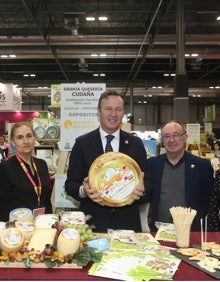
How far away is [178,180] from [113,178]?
34.4 inches

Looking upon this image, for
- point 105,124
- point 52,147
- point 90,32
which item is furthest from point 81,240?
point 90,32

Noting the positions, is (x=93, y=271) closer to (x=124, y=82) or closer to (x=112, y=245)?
(x=112, y=245)

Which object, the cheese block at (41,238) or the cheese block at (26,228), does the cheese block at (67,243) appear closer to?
the cheese block at (41,238)

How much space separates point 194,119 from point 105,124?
29.3m

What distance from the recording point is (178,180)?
9.31 ft

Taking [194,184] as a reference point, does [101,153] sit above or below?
above

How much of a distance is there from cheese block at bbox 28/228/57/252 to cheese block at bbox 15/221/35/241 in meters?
0.03

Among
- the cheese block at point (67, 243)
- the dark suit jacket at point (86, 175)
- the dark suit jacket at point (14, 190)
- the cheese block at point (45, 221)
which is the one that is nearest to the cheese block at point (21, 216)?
the cheese block at point (45, 221)

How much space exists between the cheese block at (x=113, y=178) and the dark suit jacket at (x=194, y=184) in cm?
66

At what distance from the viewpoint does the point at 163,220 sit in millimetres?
2791

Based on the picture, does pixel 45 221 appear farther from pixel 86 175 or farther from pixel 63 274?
pixel 86 175

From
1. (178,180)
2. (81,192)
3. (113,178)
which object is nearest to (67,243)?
(113,178)

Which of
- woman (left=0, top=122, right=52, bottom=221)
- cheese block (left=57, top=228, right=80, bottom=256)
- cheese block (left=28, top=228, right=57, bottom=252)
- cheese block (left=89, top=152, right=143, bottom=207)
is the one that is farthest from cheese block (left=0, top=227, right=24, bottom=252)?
woman (left=0, top=122, right=52, bottom=221)

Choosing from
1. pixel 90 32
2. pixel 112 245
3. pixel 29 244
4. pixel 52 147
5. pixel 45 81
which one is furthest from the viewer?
pixel 45 81
